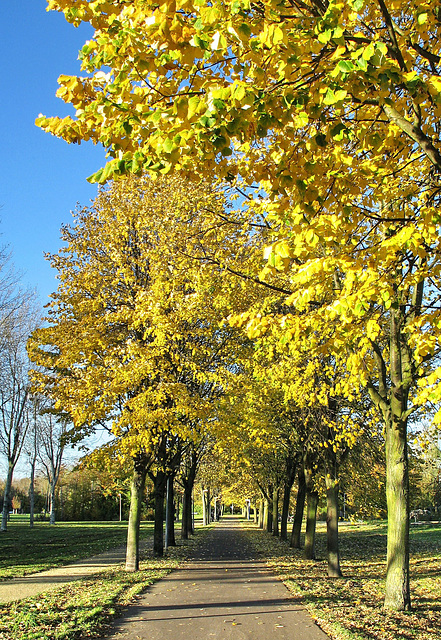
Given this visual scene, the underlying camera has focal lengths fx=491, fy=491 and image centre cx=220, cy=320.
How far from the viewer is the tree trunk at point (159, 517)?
17.6m

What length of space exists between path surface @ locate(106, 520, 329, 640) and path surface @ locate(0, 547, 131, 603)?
2348 mm

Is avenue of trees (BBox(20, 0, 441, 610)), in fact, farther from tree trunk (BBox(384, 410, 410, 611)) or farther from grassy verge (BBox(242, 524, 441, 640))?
grassy verge (BBox(242, 524, 441, 640))

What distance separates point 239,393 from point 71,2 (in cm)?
1171

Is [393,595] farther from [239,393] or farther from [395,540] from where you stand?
[239,393]

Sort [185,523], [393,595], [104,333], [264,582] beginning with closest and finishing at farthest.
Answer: [393,595]
[264,582]
[104,333]
[185,523]

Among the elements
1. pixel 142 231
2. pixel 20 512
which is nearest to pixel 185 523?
pixel 142 231

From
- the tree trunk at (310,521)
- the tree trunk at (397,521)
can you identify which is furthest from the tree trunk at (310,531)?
the tree trunk at (397,521)

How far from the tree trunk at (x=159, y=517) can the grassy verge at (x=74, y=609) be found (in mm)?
5495

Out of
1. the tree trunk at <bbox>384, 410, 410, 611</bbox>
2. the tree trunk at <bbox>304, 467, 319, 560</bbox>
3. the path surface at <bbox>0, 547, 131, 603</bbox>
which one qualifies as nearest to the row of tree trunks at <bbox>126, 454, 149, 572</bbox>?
the path surface at <bbox>0, 547, 131, 603</bbox>

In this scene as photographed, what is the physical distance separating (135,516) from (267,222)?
379 inches

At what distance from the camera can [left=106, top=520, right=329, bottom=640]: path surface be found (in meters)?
6.64

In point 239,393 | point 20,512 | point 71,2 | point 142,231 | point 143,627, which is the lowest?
point 20,512

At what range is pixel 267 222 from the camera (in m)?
8.55

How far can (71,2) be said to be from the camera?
11.8 feet
